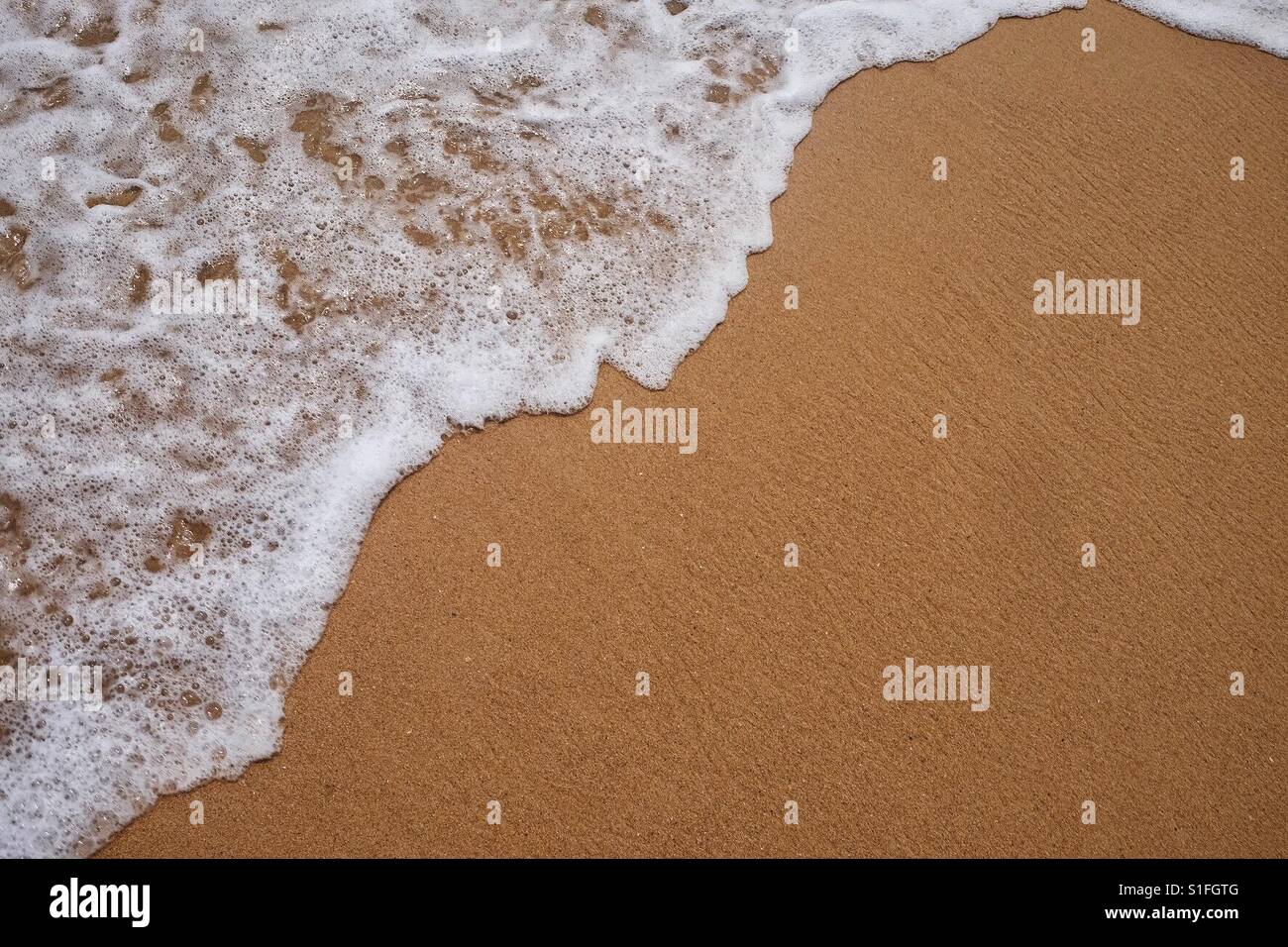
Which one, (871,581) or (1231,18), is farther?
(1231,18)

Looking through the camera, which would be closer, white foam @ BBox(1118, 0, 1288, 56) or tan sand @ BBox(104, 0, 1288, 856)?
tan sand @ BBox(104, 0, 1288, 856)

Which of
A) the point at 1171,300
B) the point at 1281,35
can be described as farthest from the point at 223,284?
the point at 1281,35

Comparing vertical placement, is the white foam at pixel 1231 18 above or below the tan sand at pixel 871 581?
above

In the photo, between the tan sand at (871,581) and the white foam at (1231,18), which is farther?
the white foam at (1231,18)

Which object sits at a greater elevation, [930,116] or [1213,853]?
[930,116]

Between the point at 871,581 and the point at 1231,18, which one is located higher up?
the point at 1231,18

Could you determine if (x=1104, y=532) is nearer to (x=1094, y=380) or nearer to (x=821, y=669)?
(x=1094, y=380)

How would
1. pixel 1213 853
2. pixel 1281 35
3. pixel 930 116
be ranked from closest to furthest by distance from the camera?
pixel 1213 853 → pixel 930 116 → pixel 1281 35

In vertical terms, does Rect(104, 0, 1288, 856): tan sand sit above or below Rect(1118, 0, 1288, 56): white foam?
below
